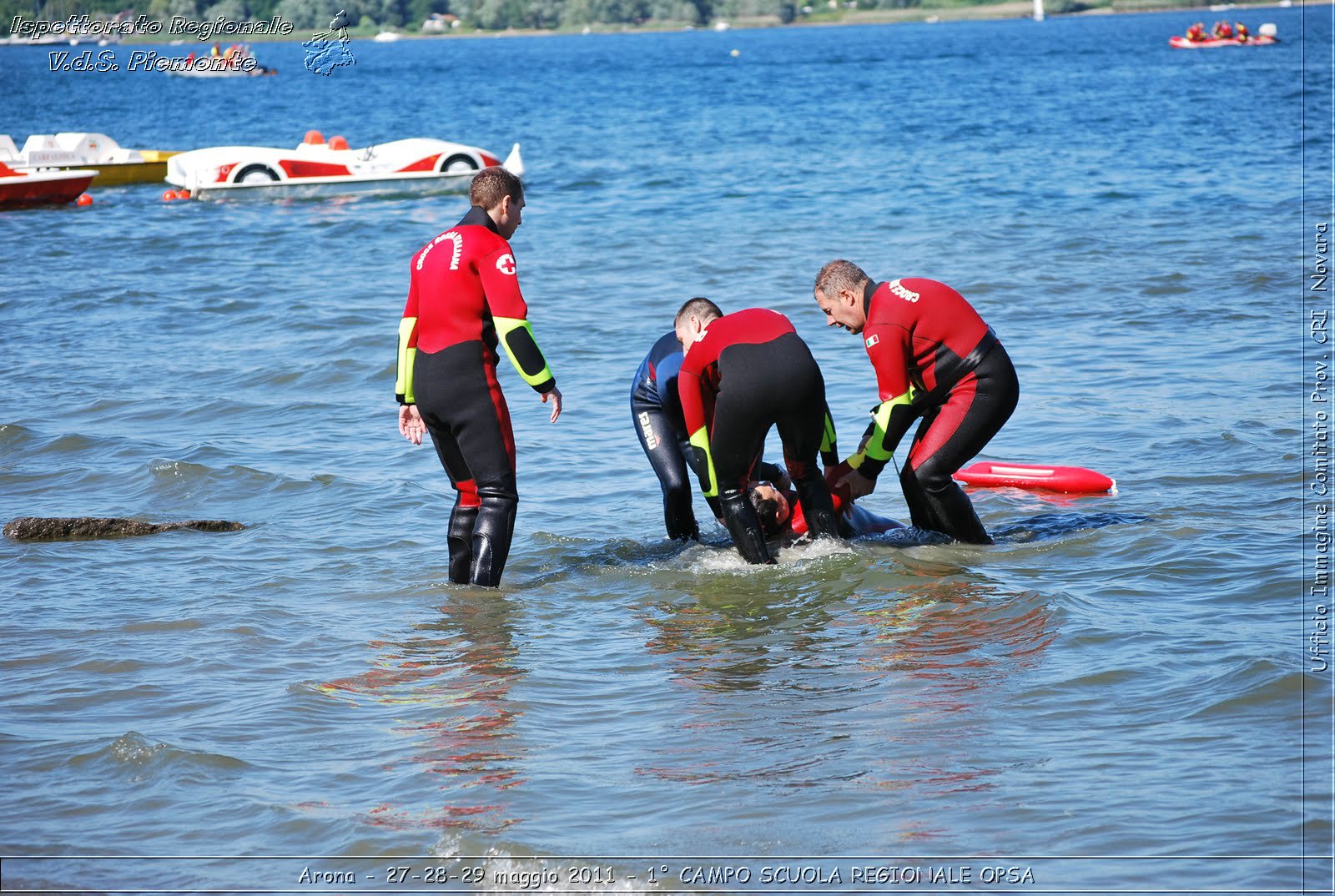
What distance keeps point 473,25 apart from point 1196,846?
144 m

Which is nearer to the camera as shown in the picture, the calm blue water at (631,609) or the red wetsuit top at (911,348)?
the calm blue water at (631,609)

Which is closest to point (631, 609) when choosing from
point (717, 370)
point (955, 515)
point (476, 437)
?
point (476, 437)

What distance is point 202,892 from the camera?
12.6ft

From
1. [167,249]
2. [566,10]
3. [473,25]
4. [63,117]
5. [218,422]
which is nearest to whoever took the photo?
[218,422]

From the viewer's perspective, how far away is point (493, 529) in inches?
246

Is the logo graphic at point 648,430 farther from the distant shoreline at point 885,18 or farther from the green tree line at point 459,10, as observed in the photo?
the distant shoreline at point 885,18

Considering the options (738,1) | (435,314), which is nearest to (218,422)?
(435,314)

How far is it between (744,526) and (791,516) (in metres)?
0.54

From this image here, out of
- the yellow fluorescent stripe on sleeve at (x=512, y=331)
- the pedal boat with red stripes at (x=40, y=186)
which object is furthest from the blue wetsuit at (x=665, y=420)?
the pedal boat with red stripes at (x=40, y=186)

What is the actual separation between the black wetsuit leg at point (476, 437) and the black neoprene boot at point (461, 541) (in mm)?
38

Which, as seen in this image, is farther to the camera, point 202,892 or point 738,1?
point 738,1

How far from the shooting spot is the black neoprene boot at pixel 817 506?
675 cm

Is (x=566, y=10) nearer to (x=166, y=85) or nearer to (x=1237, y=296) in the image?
(x=166, y=85)

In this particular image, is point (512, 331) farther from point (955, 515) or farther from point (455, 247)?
point (955, 515)
